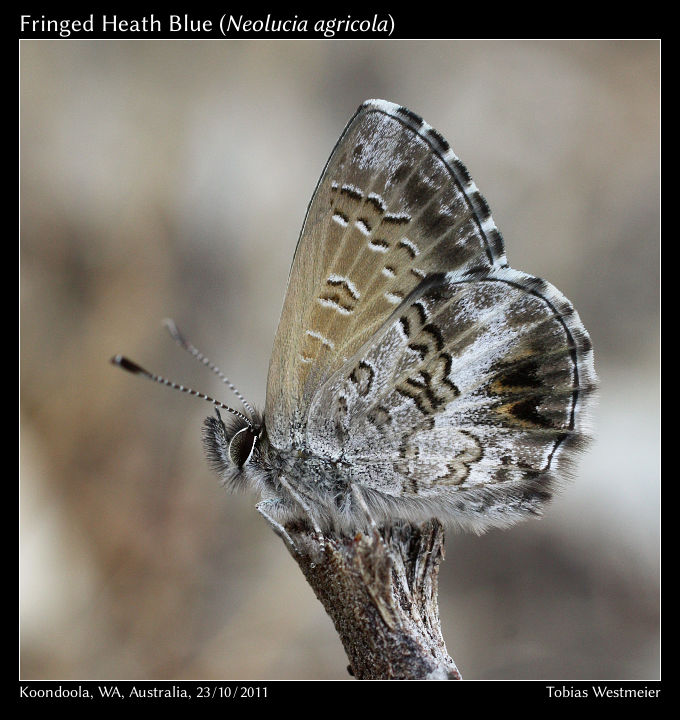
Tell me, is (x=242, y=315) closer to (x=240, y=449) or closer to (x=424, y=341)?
(x=240, y=449)

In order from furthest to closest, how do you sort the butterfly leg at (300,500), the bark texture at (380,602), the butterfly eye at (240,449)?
the butterfly eye at (240,449) → the butterfly leg at (300,500) → the bark texture at (380,602)

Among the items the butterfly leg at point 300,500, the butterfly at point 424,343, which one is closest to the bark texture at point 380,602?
the butterfly leg at point 300,500

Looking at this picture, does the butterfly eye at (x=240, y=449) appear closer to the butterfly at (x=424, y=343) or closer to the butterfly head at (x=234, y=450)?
the butterfly head at (x=234, y=450)

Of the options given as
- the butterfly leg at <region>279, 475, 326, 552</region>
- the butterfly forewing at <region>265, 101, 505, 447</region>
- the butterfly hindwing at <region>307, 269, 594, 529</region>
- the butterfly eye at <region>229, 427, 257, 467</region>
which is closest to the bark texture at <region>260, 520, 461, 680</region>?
the butterfly leg at <region>279, 475, 326, 552</region>

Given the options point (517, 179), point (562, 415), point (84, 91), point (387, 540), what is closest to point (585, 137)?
point (517, 179)

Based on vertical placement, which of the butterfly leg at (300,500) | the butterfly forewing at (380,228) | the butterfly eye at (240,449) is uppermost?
the butterfly forewing at (380,228)

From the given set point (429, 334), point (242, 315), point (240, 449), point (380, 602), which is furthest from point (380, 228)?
point (242, 315)
